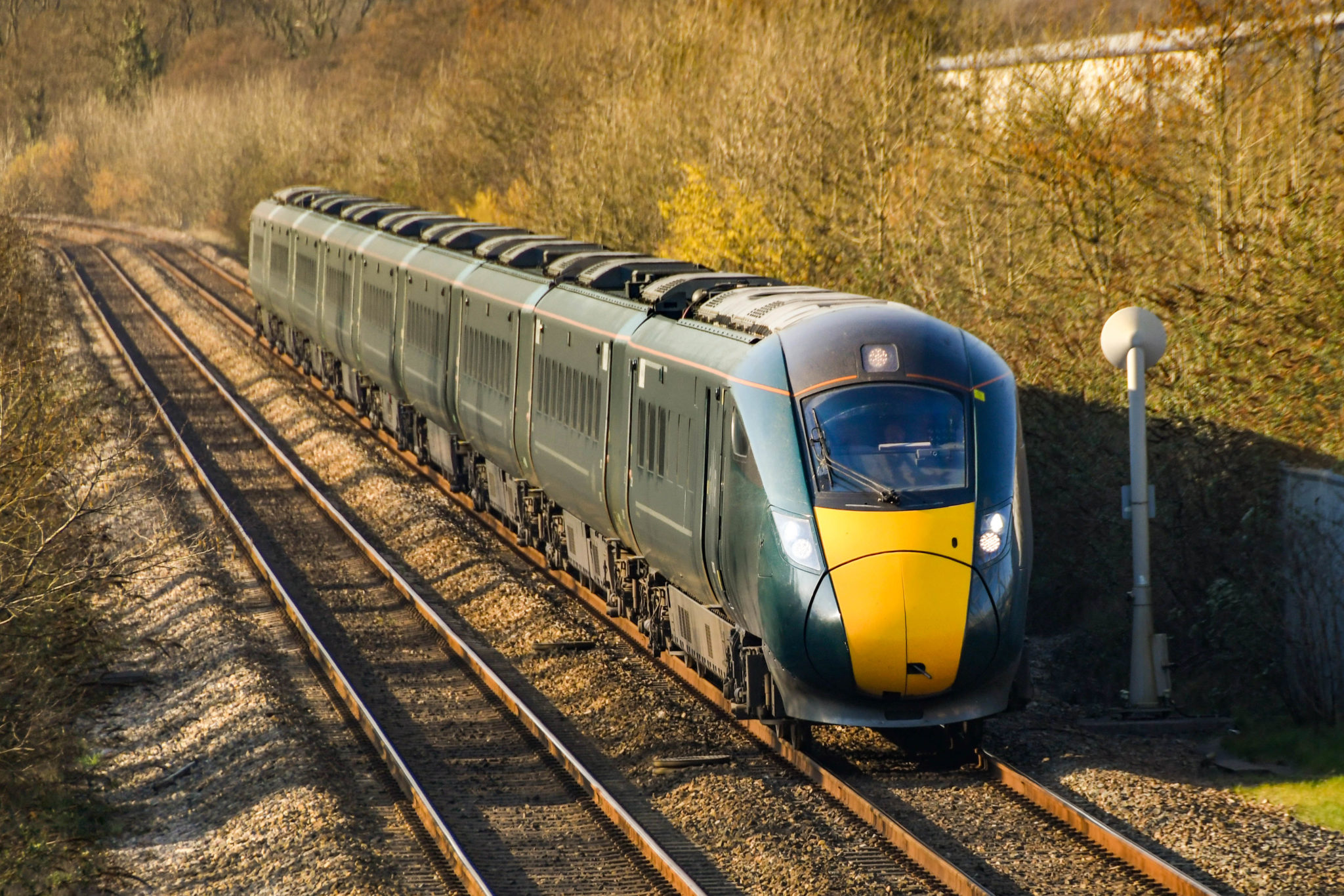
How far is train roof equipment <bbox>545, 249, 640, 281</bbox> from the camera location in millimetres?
15969

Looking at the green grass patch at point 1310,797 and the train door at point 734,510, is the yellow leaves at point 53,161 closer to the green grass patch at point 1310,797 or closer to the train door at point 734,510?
the train door at point 734,510

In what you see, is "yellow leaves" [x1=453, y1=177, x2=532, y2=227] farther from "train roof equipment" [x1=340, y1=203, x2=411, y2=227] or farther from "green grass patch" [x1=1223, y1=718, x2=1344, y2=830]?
"green grass patch" [x1=1223, y1=718, x2=1344, y2=830]

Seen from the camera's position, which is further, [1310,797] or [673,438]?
[673,438]

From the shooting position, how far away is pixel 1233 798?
9.98 m

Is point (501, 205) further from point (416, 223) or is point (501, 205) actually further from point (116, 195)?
point (116, 195)

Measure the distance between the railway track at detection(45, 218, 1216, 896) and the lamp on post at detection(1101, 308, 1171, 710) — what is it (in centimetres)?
208

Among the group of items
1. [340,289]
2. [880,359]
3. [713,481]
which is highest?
[880,359]

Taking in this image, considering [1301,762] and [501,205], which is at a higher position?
[501,205]

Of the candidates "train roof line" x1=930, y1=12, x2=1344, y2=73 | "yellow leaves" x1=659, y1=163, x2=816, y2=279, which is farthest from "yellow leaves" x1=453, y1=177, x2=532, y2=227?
"train roof line" x1=930, y1=12, x2=1344, y2=73

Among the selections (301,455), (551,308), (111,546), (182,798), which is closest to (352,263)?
(301,455)

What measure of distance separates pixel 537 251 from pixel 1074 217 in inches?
238

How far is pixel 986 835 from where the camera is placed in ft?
31.1

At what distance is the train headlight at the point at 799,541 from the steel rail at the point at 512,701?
1.98 meters

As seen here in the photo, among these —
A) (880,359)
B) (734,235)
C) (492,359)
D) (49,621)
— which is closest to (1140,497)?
(880,359)
